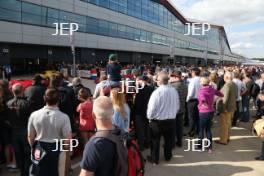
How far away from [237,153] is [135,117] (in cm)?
270

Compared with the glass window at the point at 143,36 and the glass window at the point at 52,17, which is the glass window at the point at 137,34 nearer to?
the glass window at the point at 143,36

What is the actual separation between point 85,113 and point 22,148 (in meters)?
1.62

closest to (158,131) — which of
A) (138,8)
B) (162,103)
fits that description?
(162,103)

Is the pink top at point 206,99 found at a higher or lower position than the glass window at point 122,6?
lower

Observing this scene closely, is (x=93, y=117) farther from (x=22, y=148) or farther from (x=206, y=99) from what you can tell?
(x=206, y=99)

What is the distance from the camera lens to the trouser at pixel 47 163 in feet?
15.1

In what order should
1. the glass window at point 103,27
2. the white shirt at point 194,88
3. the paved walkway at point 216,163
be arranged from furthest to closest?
the glass window at point 103,27
the white shirt at point 194,88
the paved walkway at point 216,163

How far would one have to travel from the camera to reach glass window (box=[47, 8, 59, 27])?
29547 mm

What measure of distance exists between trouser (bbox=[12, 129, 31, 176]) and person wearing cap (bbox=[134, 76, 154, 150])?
113 inches

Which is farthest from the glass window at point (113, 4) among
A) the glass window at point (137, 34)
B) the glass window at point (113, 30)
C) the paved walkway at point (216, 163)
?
the paved walkway at point (216, 163)

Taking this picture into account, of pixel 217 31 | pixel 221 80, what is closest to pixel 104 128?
pixel 221 80

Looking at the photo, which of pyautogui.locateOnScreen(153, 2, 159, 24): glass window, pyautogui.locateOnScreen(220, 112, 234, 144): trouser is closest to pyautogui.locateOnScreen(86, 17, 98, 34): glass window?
pyautogui.locateOnScreen(153, 2, 159, 24): glass window

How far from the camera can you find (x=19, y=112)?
5414 millimetres

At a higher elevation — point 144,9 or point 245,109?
point 144,9
